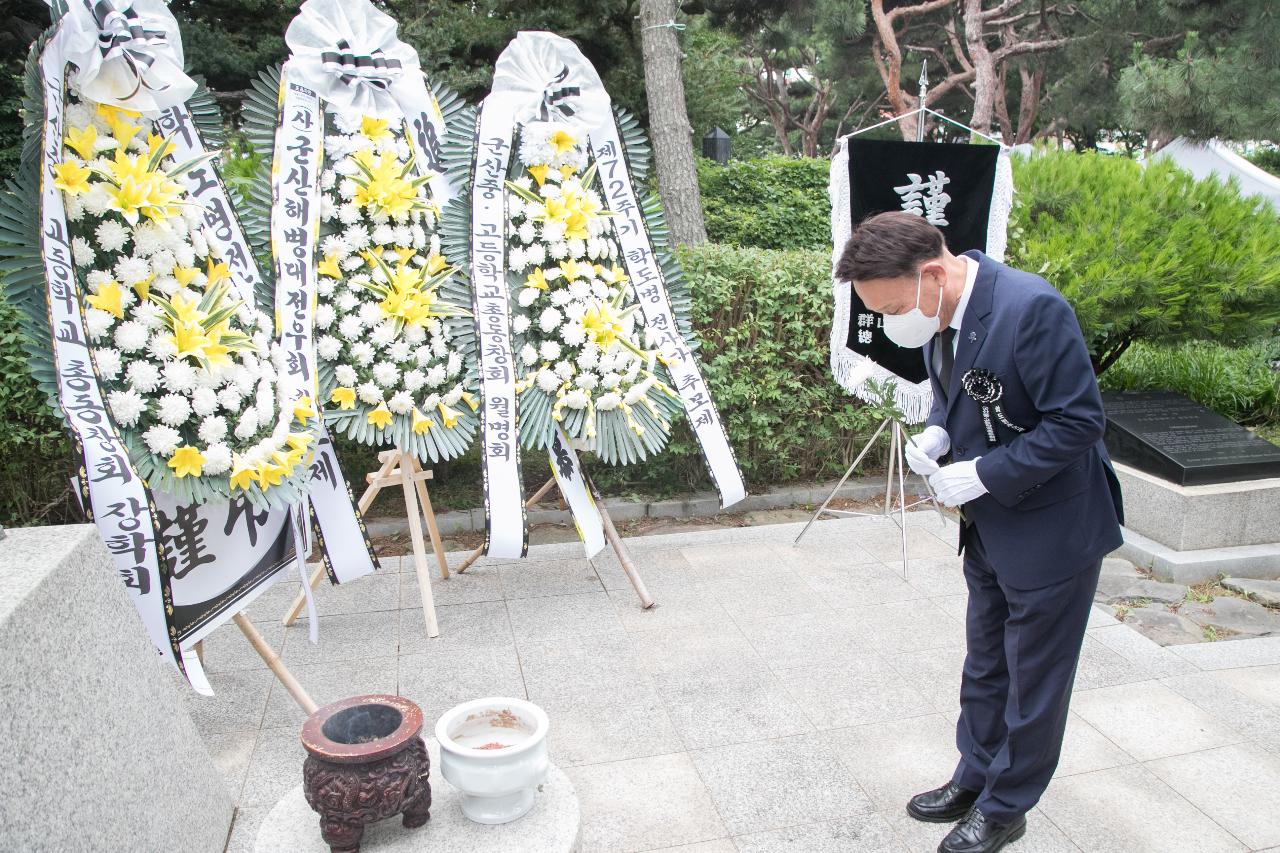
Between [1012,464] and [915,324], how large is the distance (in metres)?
0.47

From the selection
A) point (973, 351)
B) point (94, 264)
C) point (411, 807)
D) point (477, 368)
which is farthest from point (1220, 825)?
point (94, 264)

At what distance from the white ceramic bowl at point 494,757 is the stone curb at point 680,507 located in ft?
10.5

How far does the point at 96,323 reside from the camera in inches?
113

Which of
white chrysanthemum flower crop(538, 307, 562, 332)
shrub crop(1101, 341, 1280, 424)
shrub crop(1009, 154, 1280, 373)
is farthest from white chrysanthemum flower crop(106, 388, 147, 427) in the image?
shrub crop(1101, 341, 1280, 424)

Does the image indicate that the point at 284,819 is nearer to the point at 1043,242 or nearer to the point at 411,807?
the point at 411,807

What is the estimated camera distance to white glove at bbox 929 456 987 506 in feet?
8.21

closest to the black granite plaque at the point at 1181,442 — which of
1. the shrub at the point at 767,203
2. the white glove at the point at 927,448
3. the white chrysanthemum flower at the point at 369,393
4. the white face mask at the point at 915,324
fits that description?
the white glove at the point at 927,448

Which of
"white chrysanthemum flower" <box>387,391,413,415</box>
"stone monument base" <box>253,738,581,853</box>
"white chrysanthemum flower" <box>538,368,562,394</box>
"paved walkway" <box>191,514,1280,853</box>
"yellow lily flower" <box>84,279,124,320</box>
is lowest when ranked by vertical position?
"paved walkway" <box>191,514,1280,853</box>

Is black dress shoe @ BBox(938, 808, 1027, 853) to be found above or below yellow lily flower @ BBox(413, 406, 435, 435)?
below

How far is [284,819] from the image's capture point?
222 centimetres

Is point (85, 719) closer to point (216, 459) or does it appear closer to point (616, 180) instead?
point (216, 459)

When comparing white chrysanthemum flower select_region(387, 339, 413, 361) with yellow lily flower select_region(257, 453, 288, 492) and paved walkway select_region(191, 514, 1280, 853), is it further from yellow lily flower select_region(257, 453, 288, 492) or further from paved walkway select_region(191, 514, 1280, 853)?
paved walkway select_region(191, 514, 1280, 853)

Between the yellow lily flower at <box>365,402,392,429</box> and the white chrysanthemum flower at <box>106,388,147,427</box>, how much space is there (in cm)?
113

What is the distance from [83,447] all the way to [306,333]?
3.67 ft
